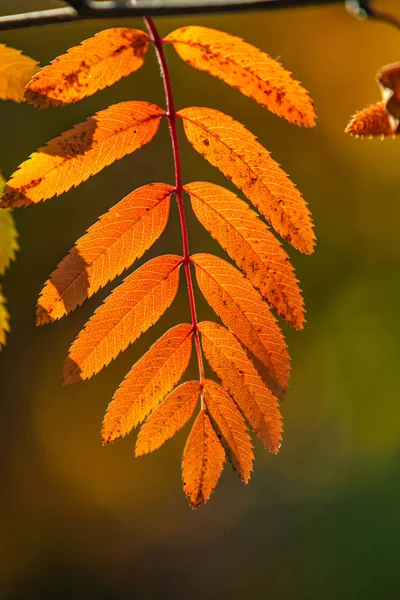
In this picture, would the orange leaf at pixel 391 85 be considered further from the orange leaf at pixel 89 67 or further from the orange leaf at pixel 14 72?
the orange leaf at pixel 14 72

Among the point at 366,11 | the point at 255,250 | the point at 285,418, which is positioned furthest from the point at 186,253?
the point at 285,418

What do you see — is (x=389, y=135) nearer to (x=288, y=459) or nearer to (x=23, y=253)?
(x=23, y=253)

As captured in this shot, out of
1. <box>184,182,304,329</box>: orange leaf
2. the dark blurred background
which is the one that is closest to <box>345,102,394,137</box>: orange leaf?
<box>184,182,304,329</box>: orange leaf

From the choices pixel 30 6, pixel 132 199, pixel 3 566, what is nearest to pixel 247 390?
pixel 132 199

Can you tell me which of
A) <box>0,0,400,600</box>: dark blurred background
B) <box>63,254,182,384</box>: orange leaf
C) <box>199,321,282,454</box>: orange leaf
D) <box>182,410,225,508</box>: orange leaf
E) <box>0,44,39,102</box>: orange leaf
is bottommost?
<box>0,0,400,600</box>: dark blurred background

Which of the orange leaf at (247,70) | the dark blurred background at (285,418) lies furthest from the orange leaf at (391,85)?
the dark blurred background at (285,418)

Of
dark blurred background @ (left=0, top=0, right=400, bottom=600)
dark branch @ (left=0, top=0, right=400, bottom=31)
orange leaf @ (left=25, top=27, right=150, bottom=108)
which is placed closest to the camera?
dark branch @ (left=0, top=0, right=400, bottom=31)

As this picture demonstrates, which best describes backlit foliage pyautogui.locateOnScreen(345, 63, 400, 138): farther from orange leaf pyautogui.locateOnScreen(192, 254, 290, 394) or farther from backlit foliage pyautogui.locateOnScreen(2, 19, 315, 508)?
orange leaf pyautogui.locateOnScreen(192, 254, 290, 394)
